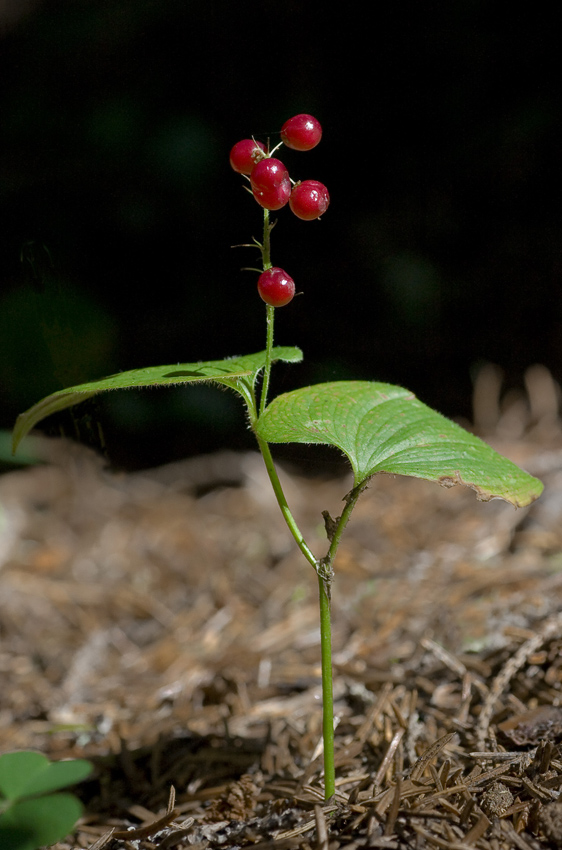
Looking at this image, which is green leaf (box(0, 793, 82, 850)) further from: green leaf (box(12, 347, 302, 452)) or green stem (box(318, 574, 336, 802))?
green leaf (box(12, 347, 302, 452))

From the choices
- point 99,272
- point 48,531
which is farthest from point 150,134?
point 48,531

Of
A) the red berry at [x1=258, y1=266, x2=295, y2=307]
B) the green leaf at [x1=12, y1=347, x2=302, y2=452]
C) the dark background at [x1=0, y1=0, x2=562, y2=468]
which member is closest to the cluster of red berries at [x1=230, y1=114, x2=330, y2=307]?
the red berry at [x1=258, y1=266, x2=295, y2=307]

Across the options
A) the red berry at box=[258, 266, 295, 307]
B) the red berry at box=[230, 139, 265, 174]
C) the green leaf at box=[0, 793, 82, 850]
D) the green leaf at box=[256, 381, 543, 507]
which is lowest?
the green leaf at box=[0, 793, 82, 850]

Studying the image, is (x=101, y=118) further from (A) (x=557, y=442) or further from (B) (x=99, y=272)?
(A) (x=557, y=442)

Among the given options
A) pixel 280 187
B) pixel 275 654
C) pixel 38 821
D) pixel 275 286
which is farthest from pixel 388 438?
pixel 275 654

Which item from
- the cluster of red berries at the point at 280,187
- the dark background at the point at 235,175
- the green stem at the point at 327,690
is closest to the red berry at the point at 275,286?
the cluster of red berries at the point at 280,187

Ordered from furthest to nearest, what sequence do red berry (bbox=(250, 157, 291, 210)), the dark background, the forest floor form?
1. the dark background
2. the forest floor
3. red berry (bbox=(250, 157, 291, 210))

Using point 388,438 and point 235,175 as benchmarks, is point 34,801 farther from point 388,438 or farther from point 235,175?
point 235,175
